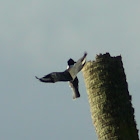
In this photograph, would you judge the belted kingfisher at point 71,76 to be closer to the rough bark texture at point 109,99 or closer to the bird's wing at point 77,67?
the bird's wing at point 77,67

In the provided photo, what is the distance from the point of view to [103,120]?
13.5m

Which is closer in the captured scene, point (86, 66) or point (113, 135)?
point (113, 135)

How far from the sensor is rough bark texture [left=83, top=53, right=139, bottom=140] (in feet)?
43.7

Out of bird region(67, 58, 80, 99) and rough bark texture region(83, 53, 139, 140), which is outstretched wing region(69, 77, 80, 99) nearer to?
bird region(67, 58, 80, 99)

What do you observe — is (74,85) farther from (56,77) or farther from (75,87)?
(56,77)

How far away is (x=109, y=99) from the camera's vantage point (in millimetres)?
13609

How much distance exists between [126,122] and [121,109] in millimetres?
301

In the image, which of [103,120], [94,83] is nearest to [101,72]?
[94,83]

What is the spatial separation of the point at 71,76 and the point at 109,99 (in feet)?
3.41

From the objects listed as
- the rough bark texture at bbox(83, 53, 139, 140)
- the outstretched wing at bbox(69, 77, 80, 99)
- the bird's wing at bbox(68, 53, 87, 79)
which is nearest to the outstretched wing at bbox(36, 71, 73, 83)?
the bird's wing at bbox(68, 53, 87, 79)

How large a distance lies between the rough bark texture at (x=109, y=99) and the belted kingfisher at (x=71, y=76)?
1.02 feet

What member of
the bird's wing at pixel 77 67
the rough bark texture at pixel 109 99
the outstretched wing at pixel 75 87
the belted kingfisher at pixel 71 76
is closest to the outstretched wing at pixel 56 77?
the belted kingfisher at pixel 71 76

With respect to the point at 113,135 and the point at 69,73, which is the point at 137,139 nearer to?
the point at 113,135

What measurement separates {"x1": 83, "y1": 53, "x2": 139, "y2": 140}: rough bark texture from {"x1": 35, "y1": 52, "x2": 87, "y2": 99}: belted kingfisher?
0.31m
